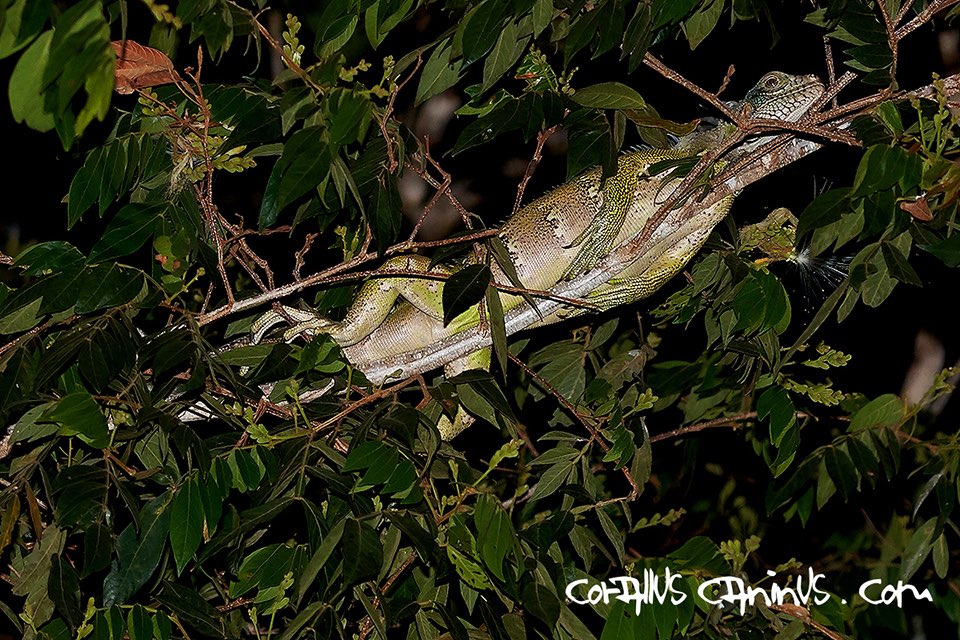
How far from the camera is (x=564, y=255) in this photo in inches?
96.0

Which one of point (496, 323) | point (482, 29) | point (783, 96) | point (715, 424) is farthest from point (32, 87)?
point (783, 96)

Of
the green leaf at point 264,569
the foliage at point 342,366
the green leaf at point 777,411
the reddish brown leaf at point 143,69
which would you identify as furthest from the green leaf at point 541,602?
the reddish brown leaf at point 143,69

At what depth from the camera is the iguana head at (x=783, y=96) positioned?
243 cm

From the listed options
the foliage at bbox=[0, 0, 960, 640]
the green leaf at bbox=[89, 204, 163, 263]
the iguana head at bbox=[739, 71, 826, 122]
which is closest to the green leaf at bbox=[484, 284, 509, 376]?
the foliage at bbox=[0, 0, 960, 640]

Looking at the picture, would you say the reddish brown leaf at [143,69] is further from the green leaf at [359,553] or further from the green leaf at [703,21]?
the green leaf at [703,21]

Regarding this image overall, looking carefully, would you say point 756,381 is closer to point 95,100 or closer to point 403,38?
point 95,100

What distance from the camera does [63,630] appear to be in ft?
5.20

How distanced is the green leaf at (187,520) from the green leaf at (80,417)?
0.15 meters

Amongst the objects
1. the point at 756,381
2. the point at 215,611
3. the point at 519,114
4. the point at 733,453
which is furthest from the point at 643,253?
the point at 733,453

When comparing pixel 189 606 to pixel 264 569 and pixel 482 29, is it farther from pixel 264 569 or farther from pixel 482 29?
pixel 482 29

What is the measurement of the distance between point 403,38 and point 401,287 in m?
1.94

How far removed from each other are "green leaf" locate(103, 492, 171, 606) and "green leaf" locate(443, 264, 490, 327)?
54cm

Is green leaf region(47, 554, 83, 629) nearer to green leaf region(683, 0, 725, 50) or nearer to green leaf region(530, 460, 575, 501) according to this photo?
green leaf region(530, 460, 575, 501)

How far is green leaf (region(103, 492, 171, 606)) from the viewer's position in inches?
56.7
